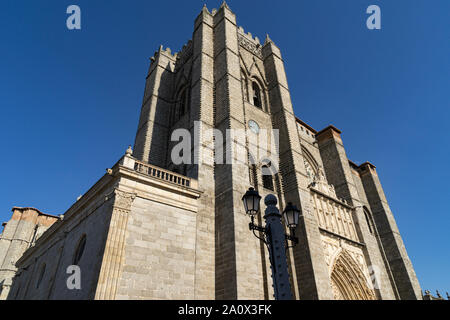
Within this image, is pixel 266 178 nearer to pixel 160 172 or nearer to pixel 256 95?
pixel 160 172

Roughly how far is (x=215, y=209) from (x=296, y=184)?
4.43 metres

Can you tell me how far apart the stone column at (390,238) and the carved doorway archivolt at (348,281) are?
513 cm

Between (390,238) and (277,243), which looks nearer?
(277,243)

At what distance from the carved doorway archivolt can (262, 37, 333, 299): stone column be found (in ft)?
9.10

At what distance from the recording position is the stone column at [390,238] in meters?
17.8

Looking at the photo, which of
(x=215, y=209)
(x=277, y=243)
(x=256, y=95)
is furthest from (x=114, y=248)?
(x=256, y=95)

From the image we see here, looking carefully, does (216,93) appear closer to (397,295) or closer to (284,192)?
(284,192)

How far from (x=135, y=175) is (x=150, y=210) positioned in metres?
1.31

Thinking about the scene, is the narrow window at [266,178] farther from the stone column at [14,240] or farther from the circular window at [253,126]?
the stone column at [14,240]

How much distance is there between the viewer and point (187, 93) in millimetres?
18266

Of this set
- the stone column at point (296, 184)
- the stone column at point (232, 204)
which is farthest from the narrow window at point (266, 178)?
the stone column at point (232, 204)

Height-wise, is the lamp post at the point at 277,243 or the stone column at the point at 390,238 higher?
the stone column at the point at 390,238

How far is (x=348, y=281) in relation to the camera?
14.3 m

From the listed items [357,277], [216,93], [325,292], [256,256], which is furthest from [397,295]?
[216,93]
